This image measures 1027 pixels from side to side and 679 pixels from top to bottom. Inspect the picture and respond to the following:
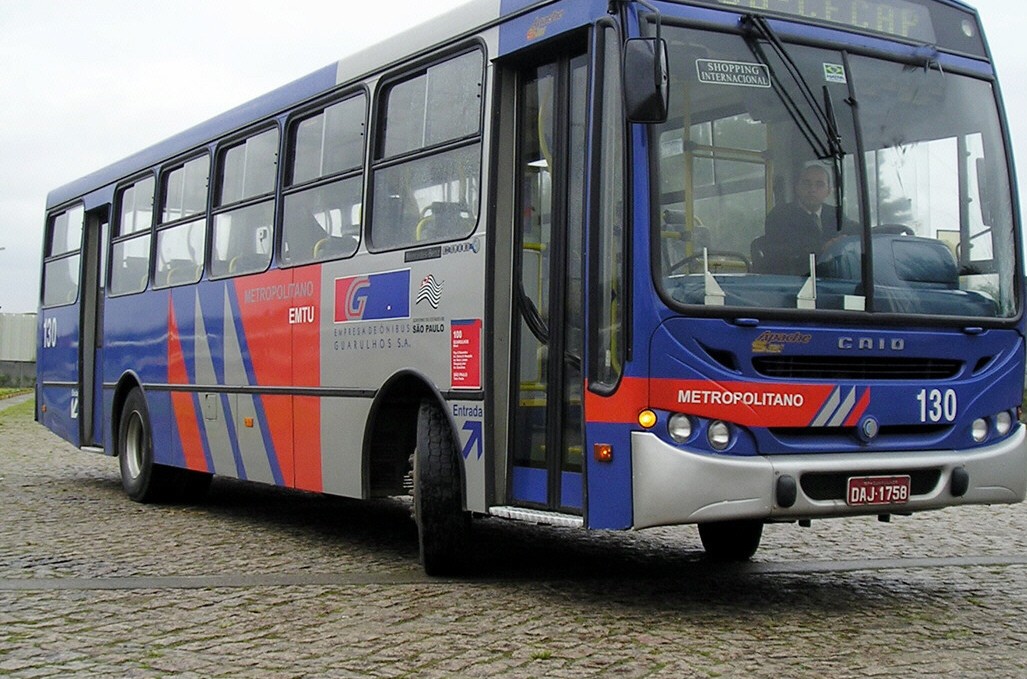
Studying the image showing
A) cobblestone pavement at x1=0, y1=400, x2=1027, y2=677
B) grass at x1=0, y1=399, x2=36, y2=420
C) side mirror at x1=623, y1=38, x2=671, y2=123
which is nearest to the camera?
cobblestone pavement at x1=0, y1=400, x2=1027, y2=677

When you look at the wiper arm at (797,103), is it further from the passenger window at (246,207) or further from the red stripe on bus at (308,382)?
the passenger window at (246,207)

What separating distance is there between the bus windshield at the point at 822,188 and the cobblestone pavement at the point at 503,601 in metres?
1.59

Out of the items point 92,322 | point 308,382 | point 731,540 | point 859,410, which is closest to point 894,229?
point 859,410

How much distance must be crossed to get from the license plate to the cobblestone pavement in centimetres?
58

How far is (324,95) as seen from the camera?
1052 centimetres

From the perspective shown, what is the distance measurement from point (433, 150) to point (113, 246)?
6682 mm

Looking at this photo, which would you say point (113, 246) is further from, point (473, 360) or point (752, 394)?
point (752, 394)

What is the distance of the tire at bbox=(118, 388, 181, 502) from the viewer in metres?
13.5

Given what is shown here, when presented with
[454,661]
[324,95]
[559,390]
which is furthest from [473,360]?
[324,95]

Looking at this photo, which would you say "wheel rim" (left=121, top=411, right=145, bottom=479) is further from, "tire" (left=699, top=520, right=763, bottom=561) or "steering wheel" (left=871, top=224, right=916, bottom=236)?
"steering wheel" (left=871, top=224, right=916, bottom=236)

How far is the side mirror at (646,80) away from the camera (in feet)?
22.8

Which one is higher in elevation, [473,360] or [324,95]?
[324,95]

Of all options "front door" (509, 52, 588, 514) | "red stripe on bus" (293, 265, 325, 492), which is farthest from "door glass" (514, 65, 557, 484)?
"red stripe on bus" (293, 265, 325, 492)

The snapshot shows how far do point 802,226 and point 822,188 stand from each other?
0.26 metres
